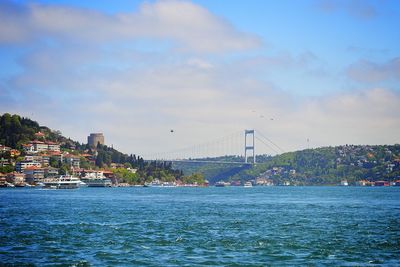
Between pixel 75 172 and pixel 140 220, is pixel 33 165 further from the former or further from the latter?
pixel 140 220

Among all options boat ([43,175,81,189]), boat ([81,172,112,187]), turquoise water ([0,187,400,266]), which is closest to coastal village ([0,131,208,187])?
boat ([81,172,112,187])

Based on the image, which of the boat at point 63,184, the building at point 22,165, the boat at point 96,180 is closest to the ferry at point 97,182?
the boat at point 96,180

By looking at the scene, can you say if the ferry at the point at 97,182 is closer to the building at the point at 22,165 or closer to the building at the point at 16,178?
the building at the point at 22,165

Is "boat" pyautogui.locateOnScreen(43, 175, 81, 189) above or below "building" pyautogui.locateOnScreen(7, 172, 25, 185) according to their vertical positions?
below

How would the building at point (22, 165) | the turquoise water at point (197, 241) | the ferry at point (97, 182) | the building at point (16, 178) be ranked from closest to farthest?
the turquoise water at point (197, 241) < the building at point (16, 178) < the building at point (22, 165) < the ferry at point (97, 182)

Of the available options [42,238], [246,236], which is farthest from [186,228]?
[42,238]

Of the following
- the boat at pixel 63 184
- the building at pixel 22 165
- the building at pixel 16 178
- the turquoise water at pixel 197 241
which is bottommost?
the turquoise water at pixel 197 241

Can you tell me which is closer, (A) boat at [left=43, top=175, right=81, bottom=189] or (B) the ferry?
(A) boat at [left=43, top=175, right=81, bottom=189]

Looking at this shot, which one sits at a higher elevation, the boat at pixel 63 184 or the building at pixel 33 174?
the building at pixel 33 174

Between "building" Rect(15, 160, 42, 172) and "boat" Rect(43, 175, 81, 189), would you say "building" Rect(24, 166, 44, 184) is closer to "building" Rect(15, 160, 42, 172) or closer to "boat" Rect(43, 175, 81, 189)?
"building" Rect(15, 160, 42, 172)

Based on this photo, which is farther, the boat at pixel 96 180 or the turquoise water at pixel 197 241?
the boat at pixel 96 180

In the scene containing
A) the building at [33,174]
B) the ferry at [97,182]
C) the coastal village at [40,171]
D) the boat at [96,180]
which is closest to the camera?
the coastal village at [40,171]

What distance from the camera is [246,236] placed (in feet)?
107

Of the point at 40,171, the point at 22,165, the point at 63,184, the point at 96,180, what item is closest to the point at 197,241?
the point at 63,184
